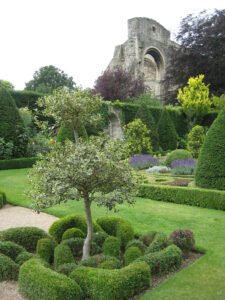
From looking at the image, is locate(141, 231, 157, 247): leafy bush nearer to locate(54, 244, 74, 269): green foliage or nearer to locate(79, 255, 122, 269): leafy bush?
locate(79, 255, 122, 269): leafy bush

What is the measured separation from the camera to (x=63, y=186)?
2742 mm

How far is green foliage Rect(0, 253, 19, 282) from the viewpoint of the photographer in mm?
Answer: 2922

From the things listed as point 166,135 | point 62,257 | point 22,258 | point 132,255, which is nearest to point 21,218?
point 22,258

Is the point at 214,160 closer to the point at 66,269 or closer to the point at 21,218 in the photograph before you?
the point at 21,218

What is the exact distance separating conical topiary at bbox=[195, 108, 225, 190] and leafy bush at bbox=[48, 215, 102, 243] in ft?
11.0

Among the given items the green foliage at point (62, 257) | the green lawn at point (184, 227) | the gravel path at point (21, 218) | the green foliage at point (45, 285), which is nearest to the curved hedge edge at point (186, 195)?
the green lawn at point (184, 227)

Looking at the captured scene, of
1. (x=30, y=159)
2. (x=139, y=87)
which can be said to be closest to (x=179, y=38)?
(x=139, y=87)

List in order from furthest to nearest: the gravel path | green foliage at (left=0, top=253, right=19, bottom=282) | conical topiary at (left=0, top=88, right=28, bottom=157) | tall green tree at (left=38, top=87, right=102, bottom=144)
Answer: conical topiary at (left=0, top=88, right=28, bottom=157), the gravel path, tall green tree at (left=38, top=87, right=102, bottom=144), green foliage at (left=0, top=253, right=19, bottom=282)

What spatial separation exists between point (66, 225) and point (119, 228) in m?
0.81

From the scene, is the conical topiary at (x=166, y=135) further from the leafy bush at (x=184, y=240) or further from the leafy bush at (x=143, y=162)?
the leafy bush at (x=184, y=240)

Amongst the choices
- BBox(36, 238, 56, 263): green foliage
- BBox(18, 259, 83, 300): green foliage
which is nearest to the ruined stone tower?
BBox(36, 238, 56, 263): green foliage

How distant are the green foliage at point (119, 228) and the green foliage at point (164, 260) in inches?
26.1

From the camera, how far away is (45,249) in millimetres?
3340

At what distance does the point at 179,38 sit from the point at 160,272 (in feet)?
85.8
